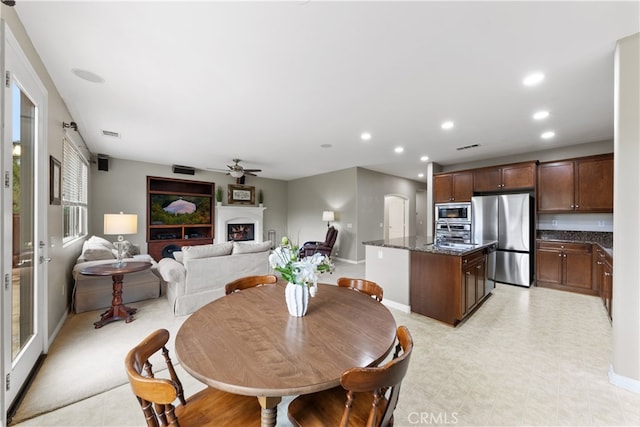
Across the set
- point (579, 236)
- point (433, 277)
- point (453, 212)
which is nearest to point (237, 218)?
point (453, 212)

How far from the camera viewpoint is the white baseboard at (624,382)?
6.11ft

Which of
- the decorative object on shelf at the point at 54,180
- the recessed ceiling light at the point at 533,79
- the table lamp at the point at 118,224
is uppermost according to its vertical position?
the recessed ceiling light at the point at 533,79

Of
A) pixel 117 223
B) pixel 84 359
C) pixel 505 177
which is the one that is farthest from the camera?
pixel 505 177

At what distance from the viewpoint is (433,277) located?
3.10m

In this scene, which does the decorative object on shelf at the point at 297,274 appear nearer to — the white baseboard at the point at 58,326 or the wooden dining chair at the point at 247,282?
the wooden dining chair at the point at 247,282

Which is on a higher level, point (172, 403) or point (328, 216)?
point (328, 216)

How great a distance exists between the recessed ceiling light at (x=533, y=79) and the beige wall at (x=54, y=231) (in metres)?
4.14

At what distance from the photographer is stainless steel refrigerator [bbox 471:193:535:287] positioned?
441cm

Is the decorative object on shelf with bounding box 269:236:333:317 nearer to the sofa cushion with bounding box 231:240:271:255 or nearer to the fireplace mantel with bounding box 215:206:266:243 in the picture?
the sofa cushion with bounding box 231:240:271:255

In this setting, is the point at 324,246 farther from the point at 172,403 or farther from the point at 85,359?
the point at 172,403

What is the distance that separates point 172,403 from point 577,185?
601 centimetres

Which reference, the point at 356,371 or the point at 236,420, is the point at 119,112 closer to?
the point at 236,420

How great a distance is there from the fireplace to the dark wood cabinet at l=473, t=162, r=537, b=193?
6292mm

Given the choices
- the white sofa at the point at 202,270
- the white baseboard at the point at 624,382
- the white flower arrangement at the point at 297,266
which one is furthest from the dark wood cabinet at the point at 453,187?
the white flower arrangement at the point at 297,266
